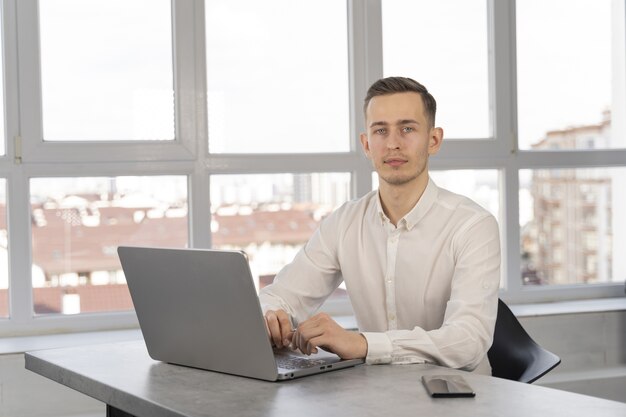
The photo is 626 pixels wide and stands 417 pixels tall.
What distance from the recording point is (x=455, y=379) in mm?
1868

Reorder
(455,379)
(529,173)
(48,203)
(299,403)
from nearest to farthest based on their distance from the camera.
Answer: (299,403) < (455,379) < (48,203) < (529,173)

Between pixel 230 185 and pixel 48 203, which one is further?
pixel 230 185

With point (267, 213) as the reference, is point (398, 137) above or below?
above

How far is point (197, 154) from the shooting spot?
3.88m

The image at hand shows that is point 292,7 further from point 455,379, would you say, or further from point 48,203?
point 455,379

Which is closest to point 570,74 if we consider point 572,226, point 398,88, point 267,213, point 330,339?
point 572,226

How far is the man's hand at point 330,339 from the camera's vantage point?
206 centimetres

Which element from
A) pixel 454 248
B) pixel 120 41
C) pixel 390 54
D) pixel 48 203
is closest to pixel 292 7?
pixel 390 54

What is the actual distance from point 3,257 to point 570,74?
277 centimetres

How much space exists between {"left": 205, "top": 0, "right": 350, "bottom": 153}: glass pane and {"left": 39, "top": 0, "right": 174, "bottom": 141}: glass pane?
0.22m

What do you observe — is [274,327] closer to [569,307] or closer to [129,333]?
[129,333]

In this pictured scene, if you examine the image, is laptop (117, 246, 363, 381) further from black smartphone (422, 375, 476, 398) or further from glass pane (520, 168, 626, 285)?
glass pane (520, 168, 626, 285)

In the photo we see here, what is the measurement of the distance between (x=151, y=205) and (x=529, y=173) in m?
1.83

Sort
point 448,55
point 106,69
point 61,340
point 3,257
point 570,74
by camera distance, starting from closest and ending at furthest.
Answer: point 61,340
point 3,257
point 106,69
point 448,55
point 570,74
